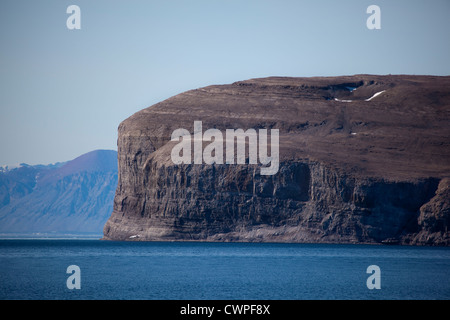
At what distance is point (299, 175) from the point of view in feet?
338

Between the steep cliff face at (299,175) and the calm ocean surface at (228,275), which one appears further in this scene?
the steep cliff face at (299,175)

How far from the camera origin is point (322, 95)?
140 meters

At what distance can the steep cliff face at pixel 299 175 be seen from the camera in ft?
328

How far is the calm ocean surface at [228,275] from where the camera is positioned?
142 ft

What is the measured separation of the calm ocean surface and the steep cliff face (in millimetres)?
20285

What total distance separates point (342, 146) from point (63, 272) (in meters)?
68.7

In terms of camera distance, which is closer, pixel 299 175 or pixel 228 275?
pixel 228 275

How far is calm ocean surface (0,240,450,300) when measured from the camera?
43.3 m

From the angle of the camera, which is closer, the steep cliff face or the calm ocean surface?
the calm ocean surface

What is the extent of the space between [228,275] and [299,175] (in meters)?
51.0

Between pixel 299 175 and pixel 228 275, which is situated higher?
pixel 299 175

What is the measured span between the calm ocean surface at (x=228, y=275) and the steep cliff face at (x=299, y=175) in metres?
20.3
